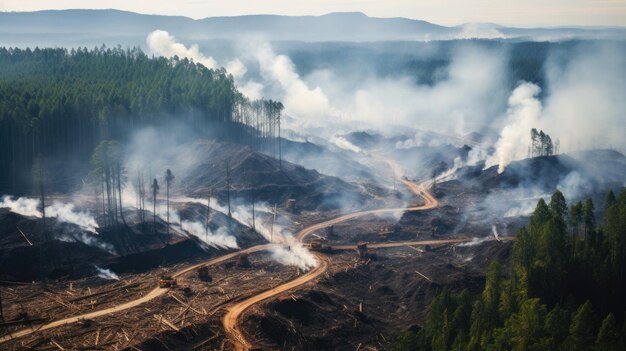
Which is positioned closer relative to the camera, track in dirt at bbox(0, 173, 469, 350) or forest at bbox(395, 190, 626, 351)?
forest at bbox(395, 190, 626, 351)

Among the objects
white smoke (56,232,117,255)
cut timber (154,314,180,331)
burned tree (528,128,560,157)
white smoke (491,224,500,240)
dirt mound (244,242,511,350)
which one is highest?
burned tree (528,128,560,157)

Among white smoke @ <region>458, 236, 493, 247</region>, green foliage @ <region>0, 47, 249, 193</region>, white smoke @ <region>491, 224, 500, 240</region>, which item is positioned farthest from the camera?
green foliage @ <region>0, 47, 249, 193</region>

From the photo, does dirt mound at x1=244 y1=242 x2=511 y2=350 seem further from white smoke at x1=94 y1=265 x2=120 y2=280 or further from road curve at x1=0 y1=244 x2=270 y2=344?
white smoke at x1=94 y1=265 x2=120 y2=280

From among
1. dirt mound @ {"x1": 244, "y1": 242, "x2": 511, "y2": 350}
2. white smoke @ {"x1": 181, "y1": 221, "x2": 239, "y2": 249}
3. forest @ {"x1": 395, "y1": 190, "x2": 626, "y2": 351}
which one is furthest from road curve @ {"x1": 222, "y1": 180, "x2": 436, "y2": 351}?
forest @ {"x1": 395, "y1": 190, "x2": 626, "y2": 351}

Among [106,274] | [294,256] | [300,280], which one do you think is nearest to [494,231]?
[294,256]

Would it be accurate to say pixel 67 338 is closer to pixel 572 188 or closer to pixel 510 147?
pixel 572 188

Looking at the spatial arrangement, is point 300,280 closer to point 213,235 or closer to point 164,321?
point 164,321

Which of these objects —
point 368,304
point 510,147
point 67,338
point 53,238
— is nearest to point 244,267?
point 368,304
